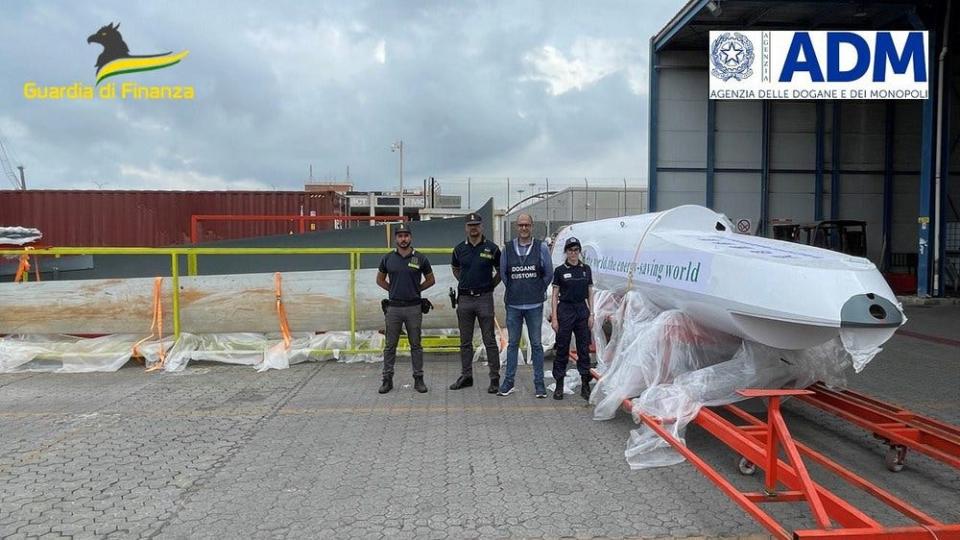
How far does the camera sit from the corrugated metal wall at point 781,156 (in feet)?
63.3

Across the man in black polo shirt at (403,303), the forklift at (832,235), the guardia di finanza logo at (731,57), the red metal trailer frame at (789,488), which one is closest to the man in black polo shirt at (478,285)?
the man in black polo shirt at (403,303)

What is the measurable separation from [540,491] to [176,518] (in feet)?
7.05

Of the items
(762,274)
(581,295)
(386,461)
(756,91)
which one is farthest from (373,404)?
(756,91)

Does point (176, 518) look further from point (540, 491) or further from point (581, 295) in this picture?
point (581, 295)

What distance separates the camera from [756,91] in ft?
55.2

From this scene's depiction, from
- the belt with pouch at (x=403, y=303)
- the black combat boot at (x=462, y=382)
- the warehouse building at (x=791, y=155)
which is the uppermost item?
the warehouse building at (x=791, y=155)

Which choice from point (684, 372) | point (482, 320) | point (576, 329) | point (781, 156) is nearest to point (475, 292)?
point (482, 320)

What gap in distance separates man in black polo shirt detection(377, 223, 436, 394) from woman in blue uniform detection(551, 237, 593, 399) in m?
1.46

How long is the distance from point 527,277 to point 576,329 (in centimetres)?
69

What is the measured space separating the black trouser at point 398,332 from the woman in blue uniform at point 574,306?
145cm

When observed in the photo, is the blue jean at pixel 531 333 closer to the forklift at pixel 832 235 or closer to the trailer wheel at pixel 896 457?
the trailer wheel at pixel 896 457

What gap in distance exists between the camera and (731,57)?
16.9 meters

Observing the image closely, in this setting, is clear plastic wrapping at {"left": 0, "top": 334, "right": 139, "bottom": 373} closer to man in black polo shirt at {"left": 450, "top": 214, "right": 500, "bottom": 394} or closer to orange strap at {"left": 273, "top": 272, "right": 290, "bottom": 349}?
orange strap at {"left": 273, "top": 272, "right": 290, "bottom": 349}

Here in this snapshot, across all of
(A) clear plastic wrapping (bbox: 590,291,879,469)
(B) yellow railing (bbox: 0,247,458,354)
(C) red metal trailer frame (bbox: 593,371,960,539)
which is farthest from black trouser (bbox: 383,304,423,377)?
(C) red metal trailer frame (bbox: 593,371,960,539)
